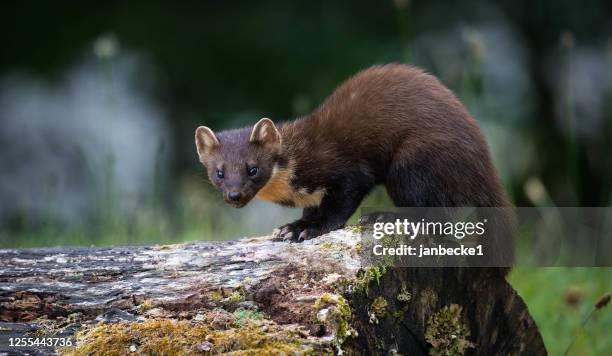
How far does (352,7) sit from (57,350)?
21.7 ft

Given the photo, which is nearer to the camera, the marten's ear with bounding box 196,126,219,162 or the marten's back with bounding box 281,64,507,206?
the marten's back with bounding box 281,64,507,206

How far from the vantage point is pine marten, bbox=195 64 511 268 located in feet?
15.2

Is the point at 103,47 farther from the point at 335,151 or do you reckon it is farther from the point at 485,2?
the point at 485,2

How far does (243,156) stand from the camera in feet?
16.7

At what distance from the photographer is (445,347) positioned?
155 inches

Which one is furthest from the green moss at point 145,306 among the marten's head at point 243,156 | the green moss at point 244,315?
the marten's head at point 243,156

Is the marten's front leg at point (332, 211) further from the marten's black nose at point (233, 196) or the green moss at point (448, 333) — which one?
the green moss at point (448, 333)

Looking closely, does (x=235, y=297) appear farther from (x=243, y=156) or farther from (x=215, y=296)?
(x=243, y=156)

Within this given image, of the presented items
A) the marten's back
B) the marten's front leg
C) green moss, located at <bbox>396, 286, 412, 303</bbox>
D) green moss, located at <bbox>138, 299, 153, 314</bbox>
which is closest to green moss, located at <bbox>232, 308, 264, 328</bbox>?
green moss, located at <bbox>138, 299, 153, 314</bbox>

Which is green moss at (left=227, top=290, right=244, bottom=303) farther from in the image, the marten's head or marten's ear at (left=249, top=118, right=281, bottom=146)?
marten's ear at (left=249, top=118, right=281, bottom=146)

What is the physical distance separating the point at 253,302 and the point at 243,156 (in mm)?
1589

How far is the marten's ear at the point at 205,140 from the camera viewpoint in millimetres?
5168

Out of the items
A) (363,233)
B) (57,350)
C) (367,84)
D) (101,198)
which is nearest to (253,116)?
(101,198)

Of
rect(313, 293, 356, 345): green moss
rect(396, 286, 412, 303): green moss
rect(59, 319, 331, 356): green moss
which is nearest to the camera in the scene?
rect(59, 319, 331, 356): green moss
